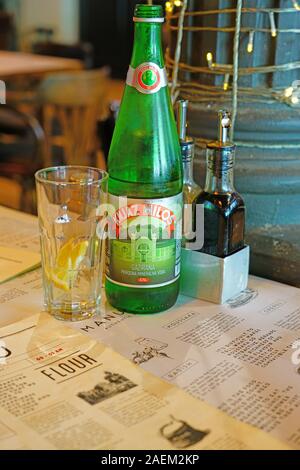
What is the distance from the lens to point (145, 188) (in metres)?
0.78

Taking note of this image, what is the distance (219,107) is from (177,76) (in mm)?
89

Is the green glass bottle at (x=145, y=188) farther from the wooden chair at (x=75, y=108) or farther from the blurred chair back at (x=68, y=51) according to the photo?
the blurred chair back at (x=68, y=51)

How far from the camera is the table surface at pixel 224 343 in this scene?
61 centimetres

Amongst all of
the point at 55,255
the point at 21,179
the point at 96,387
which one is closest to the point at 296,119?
the point at 55,255

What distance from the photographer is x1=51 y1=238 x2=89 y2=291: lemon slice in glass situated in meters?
0.78

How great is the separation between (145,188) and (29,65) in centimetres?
253

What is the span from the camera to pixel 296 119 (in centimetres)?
94

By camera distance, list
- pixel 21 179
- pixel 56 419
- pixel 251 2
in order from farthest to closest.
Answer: pixel 21 179 < pixel 251 2 < pixel 56 419

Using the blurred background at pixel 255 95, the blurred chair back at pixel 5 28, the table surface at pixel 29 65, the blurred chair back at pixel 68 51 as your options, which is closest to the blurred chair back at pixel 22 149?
the table surface at pixel 29 65

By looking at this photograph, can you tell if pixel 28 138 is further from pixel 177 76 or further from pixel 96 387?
pixel 96 387

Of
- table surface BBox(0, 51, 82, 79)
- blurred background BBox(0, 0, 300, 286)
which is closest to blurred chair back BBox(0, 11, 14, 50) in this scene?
table surface BBox(0, 51, 82, 79)

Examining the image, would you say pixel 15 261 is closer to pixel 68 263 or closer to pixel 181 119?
pixel 68 263

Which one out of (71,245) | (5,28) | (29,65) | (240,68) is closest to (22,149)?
(29,65)

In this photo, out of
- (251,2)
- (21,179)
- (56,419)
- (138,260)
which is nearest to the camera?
(56,419)
